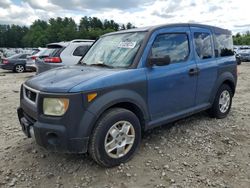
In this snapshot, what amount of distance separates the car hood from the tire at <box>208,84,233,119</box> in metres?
2.59

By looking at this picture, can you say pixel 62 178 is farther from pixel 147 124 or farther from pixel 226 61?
pixel 226 61

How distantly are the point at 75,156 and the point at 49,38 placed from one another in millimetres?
87762

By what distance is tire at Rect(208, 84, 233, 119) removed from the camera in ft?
18.6

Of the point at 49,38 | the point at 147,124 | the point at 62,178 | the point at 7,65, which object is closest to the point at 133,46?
the point at 147,124

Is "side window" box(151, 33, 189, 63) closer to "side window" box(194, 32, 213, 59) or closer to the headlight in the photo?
"side window" box(194, 32, 213, 59)

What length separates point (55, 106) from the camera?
345cm

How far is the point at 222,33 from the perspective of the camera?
585 cm

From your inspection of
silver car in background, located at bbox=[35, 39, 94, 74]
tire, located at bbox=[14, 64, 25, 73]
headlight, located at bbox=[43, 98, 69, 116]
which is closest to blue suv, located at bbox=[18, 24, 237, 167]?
headlight, located at bbox=[43, 98, 69, 116]

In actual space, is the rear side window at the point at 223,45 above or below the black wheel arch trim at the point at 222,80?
above

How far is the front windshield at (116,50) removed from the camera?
4.25 metres

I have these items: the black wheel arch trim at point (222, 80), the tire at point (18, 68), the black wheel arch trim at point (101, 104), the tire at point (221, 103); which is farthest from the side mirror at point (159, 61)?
the tire at point (18, 68)

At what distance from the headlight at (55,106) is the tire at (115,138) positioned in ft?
1.54

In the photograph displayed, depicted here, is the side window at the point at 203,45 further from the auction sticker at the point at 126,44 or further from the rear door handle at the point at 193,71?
the auction sticker at the point at 126,44

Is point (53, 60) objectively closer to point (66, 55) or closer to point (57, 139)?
point (66, 55)
